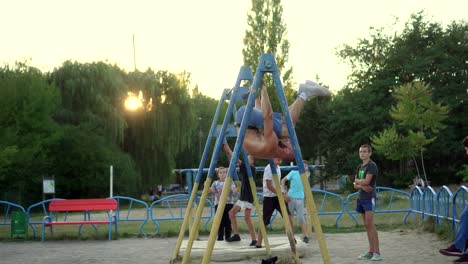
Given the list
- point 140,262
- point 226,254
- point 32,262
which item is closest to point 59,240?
point 32,262

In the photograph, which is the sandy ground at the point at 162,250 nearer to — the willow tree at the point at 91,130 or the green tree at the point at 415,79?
the willow tree at the point at 91,130

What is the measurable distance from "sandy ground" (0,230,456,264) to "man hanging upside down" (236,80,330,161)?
3.24 m

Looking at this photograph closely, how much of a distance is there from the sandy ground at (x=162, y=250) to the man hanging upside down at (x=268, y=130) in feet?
10.6

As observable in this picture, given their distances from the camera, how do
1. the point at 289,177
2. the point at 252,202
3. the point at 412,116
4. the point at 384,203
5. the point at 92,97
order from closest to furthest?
the point at 252,202
the point at 289,177
the point at 384,203
the point at 412,116
the point at 92,97

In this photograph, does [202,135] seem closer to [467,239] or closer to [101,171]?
[101,171]

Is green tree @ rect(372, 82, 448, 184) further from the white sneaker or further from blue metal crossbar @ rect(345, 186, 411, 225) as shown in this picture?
the white sneaker

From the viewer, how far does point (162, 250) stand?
1209 cm

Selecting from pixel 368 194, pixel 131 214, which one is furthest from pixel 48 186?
pixel 368 194

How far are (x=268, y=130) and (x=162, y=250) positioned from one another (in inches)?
233

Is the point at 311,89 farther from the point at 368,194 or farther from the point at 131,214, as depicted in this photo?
the point at 131,214

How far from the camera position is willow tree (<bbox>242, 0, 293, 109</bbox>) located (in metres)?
45.9

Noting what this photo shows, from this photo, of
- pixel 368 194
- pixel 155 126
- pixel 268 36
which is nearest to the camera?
pixel 368 194

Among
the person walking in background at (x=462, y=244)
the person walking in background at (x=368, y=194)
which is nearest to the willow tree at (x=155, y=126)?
the person walking in background at (x=368, y=194)

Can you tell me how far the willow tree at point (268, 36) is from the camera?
45906mm
